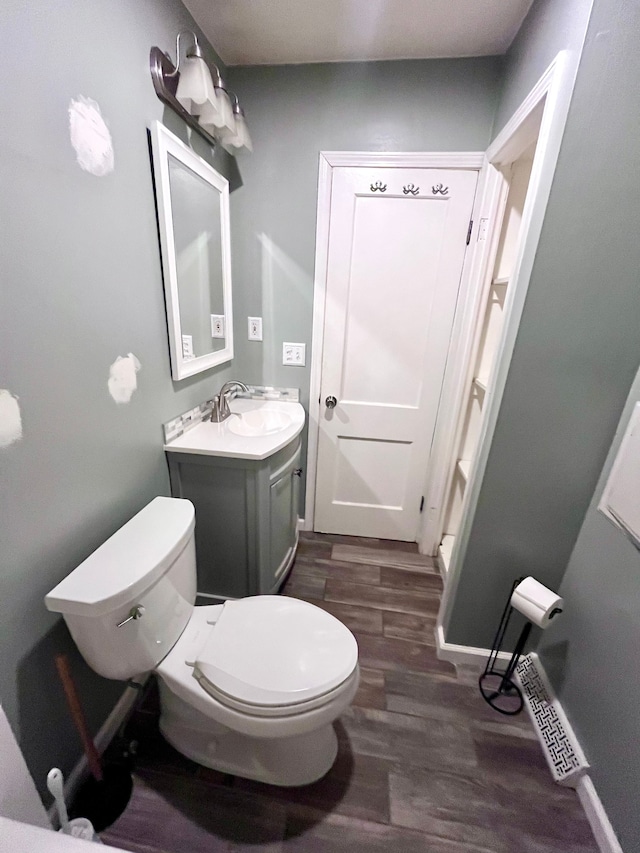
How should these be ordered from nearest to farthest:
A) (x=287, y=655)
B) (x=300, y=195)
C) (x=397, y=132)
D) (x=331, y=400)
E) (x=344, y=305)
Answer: (x=287, y=655), (x=397, y=132), (x=300, y=195), (x=344, y=305), (x=331, y=400)

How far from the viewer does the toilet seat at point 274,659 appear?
0.86 m

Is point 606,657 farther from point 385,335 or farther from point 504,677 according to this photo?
point 385,335

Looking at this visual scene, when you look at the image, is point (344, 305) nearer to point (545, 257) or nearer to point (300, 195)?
point (300, 195)

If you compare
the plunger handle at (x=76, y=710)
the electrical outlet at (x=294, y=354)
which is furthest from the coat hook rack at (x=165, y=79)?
the plunger handle at (x=76, y=710)

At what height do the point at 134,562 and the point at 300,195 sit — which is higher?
the point at 300,195

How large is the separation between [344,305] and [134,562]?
4.77 feet

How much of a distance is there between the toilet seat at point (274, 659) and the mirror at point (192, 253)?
2.97ft

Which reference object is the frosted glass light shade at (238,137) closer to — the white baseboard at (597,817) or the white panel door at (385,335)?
the white panel door at (385,335)

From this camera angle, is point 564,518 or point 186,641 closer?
point 186,641

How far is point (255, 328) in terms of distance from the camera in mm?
1846

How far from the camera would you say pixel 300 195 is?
165 centimetres

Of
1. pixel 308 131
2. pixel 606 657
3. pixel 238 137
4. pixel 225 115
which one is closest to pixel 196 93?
pixel 225 115

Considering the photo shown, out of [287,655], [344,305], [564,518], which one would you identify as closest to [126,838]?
[287,655]

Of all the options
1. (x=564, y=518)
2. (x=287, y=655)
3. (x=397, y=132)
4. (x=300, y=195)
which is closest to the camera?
(x=287, y=655)
